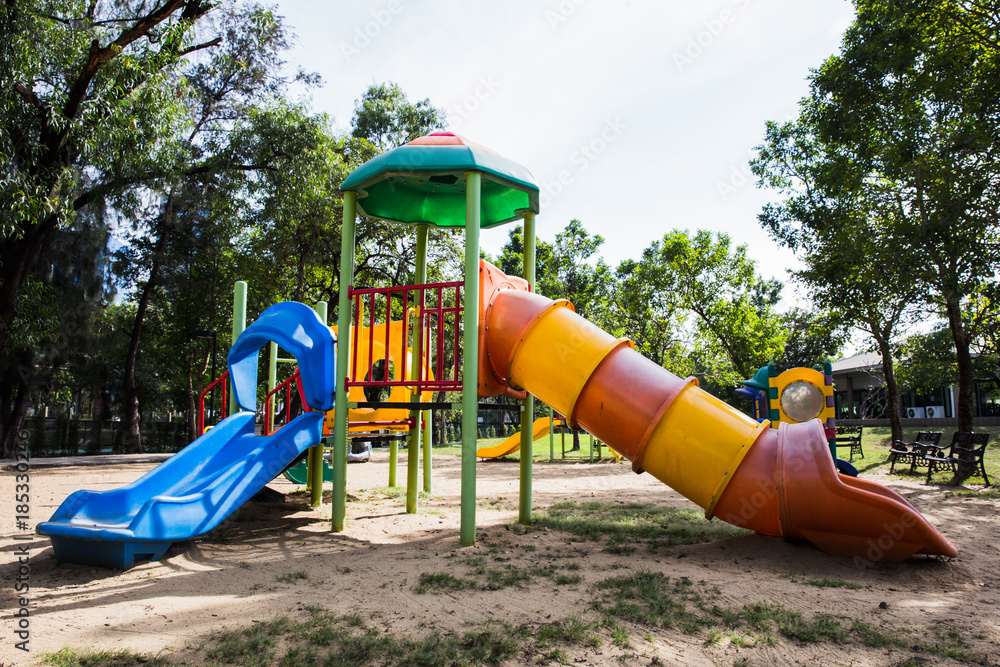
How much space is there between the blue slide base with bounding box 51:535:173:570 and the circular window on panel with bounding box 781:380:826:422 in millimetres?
11392

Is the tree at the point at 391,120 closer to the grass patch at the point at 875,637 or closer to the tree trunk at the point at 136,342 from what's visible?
the tree trunk at the point at 136,342

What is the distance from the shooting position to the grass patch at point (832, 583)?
4219 millimetres

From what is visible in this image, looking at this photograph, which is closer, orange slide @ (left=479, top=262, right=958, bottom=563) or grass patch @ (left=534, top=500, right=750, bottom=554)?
orange slide @ (left=479, top=262, right=958, bottom=563)

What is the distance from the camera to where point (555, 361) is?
5844mm

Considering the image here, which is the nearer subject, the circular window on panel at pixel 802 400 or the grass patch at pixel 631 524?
the grass patch at pixel 631 524

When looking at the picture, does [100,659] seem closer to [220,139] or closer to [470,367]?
[470,367]

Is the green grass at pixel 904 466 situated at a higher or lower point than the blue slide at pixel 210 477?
lower

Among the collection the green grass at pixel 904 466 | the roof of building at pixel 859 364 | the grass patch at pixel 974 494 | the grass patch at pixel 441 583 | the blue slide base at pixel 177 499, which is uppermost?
the roof of building at pixel 859 364

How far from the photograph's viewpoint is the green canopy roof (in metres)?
6.06

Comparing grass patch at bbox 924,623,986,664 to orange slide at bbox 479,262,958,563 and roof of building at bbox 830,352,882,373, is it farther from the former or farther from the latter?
roof of building at bbox 830,352,882,373

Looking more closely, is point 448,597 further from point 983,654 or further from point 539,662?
point 983,654

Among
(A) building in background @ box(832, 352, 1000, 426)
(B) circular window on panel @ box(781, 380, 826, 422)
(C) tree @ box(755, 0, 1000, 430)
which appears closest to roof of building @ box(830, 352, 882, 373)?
(A) building in background @ box(832, 352, 1000, 426)

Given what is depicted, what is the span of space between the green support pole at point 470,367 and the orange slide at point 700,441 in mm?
270

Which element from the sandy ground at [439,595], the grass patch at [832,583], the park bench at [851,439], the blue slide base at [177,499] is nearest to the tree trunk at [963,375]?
the park bench at [851,439]
